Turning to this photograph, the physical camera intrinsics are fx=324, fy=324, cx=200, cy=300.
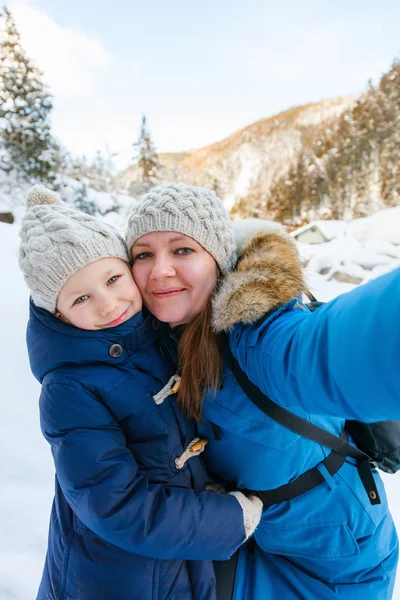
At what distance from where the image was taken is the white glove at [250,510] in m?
1.01

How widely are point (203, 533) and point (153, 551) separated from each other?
145mm

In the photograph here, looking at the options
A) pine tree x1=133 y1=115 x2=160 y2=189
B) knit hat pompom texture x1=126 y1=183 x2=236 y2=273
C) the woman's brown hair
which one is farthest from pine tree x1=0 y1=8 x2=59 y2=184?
the woman's brown hair

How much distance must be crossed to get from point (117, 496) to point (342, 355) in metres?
0.71

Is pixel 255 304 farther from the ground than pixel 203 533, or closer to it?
farther from the ground

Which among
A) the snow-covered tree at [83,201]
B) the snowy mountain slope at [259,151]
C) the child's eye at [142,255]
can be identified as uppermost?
the snowy mountain slope at [259,151]

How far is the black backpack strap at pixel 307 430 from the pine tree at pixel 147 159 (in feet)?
80.9

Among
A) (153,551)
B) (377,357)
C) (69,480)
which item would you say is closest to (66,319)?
(69,480)

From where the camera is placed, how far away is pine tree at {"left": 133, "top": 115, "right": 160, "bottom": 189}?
2389cm

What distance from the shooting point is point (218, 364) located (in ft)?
3.33

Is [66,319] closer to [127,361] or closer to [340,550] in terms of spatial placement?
[127,361]

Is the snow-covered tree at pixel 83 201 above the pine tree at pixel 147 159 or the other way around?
the other way around

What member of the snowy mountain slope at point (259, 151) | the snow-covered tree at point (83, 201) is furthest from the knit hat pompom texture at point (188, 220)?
the snowy mountain slope at point (259, 151)

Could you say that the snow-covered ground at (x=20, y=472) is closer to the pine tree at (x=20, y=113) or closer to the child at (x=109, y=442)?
the child at (x=109, y=442)

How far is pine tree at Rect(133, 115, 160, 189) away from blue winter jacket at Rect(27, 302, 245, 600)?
24.6m
